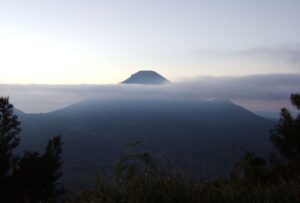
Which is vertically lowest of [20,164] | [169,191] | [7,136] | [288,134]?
[20,164]

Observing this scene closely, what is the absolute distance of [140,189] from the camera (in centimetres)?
623

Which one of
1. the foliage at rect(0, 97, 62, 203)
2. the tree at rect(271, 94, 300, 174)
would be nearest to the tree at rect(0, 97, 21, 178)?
the foliage at rect(0, 97, 62, 203)

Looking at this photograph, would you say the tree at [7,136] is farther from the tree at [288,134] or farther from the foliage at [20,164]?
the tree at [288,134]

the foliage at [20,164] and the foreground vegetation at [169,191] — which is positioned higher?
the foreground vegetation at [169,191]

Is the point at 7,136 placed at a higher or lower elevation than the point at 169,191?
lower

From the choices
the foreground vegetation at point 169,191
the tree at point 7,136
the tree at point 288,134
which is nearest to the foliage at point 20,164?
the tree at point 7,136

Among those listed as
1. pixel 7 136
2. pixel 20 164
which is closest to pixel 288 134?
pixel 20 164

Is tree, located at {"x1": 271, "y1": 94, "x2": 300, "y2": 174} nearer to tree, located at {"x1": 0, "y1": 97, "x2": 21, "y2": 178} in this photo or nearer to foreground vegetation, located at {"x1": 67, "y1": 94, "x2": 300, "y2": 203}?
foreground vegetation, located at {"x1": 67, "y1": 94, "x2": 300, "y2": 203}

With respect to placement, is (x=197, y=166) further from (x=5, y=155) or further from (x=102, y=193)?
(x=5, y=155)

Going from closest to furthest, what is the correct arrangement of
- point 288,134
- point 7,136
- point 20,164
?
point 288,134 < point 20,164 < point 7,136

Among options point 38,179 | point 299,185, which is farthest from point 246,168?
point 38,179

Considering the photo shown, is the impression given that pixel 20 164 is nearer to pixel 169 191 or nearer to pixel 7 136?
pixel 7 136

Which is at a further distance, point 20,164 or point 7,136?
point 7,136

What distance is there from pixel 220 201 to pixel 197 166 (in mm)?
1729
